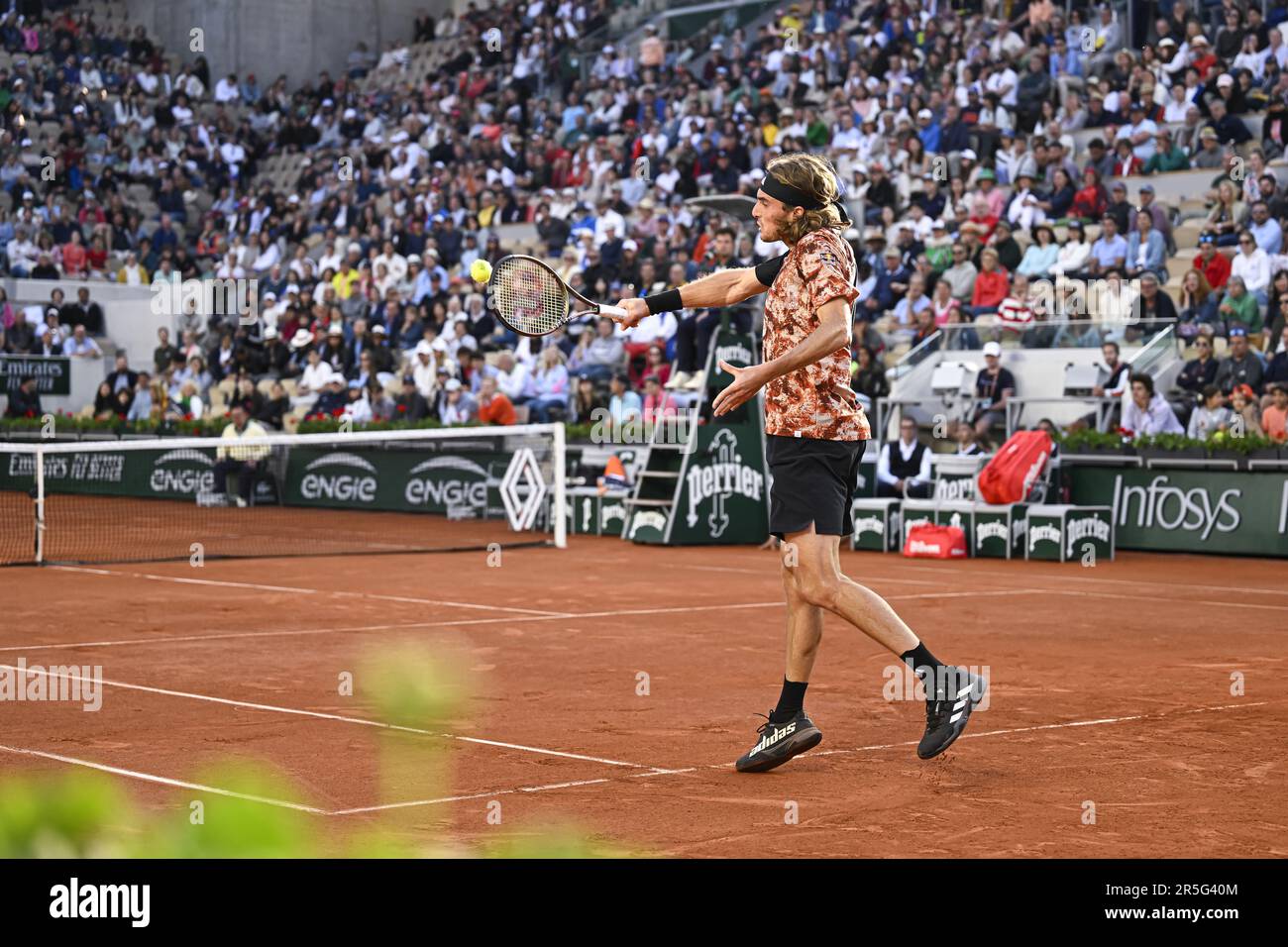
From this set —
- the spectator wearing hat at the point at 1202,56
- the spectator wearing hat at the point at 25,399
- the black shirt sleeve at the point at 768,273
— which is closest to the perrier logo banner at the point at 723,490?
the spectator wearing hat at the point at 1202,56

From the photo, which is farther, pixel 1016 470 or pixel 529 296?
pixel 1016 470

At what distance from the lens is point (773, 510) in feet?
21.3

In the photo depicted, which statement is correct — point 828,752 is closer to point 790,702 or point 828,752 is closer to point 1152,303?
point 790,702

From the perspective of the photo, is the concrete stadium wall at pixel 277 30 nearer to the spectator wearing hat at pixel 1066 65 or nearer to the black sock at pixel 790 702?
the spectator wearing hat at pixel 1066 65

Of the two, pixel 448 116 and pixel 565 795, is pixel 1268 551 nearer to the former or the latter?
pixel 565 795

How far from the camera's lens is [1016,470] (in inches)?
697

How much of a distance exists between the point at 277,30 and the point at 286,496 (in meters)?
19.2

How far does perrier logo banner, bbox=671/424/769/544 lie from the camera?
18.8 meters

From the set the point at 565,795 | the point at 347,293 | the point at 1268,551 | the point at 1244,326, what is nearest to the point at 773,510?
the point at 565,795

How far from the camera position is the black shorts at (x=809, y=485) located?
21.1 feet

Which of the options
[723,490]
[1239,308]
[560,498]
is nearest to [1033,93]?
[1239,308]

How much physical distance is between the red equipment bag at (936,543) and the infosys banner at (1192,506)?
170cm
